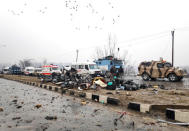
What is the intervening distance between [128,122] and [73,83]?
6758 mm

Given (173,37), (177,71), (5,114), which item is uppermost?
(173,37)

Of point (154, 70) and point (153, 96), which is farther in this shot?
point (154, 70)

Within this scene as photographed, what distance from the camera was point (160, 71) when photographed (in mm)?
14477

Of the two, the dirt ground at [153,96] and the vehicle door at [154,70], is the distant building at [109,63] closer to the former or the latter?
the vehicle door at [154,70]

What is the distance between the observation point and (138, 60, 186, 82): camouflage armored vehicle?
543 inches

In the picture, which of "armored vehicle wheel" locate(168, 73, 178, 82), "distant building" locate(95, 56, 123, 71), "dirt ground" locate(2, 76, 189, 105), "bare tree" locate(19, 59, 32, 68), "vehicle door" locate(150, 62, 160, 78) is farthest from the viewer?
"bare tree" locate(19, 59, 32, 68)

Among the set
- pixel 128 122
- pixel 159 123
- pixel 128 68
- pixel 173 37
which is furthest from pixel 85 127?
pixel 128 68

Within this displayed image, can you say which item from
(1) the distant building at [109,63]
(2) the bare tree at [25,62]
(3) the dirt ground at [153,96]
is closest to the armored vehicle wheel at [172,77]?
(3) the dirt ground at [153,96]

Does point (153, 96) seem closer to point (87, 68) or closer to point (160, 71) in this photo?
point (160, 71)

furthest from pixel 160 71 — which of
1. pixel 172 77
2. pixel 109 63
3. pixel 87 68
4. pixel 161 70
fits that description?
pixel 109 63

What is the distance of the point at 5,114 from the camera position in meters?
4.08

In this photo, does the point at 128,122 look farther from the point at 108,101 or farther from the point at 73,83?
the point at 73,83

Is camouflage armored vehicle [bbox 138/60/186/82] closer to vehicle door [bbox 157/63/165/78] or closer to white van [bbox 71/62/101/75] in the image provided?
vehicle door [bbox 157/63/165/78]

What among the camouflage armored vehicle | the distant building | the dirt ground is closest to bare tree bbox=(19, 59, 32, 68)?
the distant building
